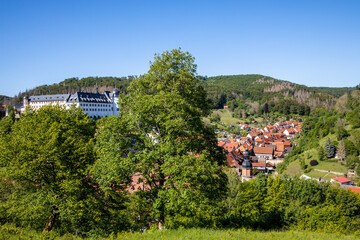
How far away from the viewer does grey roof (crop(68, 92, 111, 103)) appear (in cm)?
10575

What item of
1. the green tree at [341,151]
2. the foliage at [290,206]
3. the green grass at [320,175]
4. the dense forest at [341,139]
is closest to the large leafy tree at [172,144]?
the foliage at [290,206]

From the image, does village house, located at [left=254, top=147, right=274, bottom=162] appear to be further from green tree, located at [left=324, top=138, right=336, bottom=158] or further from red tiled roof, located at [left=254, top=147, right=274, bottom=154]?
green tree, located at [left=324, top=138, right=336, bottom=158]

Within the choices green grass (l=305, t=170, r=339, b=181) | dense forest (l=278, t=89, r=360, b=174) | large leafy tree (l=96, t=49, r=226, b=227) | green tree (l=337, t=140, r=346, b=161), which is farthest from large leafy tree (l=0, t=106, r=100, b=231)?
green tree (l=337, t=140, r=346, b=161)

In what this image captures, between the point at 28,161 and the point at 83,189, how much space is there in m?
3.73

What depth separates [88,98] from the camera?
11031cm

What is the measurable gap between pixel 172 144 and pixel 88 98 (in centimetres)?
10507

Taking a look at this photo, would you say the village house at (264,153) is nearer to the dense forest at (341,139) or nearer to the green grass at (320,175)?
the dense forest at (341,139)

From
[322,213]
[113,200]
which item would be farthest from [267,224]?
[113,200]

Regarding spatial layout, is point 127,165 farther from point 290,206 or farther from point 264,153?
point 264,153

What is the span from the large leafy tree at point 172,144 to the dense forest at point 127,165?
5 centimetres

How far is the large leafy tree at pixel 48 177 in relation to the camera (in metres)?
14.3

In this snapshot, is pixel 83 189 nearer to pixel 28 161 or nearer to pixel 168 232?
pixel 28 161

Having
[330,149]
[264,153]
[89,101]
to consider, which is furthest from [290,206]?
[89,101]

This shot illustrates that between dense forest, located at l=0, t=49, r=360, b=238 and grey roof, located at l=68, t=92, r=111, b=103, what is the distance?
92.5 metres
